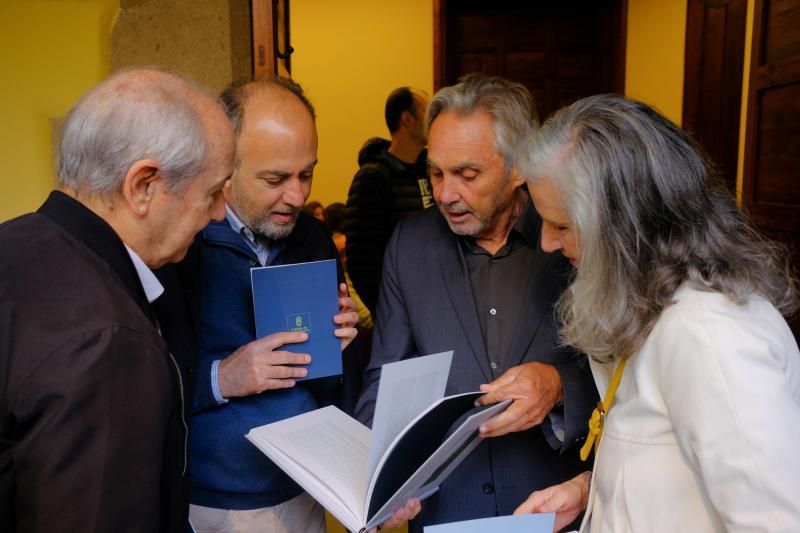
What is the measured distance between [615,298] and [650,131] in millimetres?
304

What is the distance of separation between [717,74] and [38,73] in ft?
12.6

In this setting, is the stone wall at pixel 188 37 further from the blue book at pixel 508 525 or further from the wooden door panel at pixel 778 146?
the wooden door panel at pixel 778 146

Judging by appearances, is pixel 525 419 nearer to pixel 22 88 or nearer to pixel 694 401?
pixel 694 401

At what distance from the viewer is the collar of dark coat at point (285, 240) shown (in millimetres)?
1712

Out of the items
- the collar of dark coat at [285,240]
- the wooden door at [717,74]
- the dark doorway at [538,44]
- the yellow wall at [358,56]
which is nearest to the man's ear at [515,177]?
the collar of dark coat at [285,240]

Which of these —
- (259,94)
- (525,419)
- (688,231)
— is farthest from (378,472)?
(259,94)

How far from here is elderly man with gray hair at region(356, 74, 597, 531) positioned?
1.68 m

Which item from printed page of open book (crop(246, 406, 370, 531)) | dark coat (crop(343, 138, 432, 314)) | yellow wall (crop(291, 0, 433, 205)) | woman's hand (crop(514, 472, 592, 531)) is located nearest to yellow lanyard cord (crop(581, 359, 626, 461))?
woman's hand (crop(514, 472, 592, 531))

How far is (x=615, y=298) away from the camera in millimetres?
1186

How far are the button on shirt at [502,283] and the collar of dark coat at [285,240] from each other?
439 millimetres

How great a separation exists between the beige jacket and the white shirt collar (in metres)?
0.85

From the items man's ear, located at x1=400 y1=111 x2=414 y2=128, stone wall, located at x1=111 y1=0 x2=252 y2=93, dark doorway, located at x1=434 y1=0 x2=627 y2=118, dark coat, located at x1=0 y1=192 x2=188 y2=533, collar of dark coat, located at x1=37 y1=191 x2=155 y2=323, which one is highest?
dark doorway, located at x1=434 y1=0 x2=627 y2=118

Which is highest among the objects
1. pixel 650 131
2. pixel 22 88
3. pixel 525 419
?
pixel 22 88

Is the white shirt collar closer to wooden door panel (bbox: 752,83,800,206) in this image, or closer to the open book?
the open book
